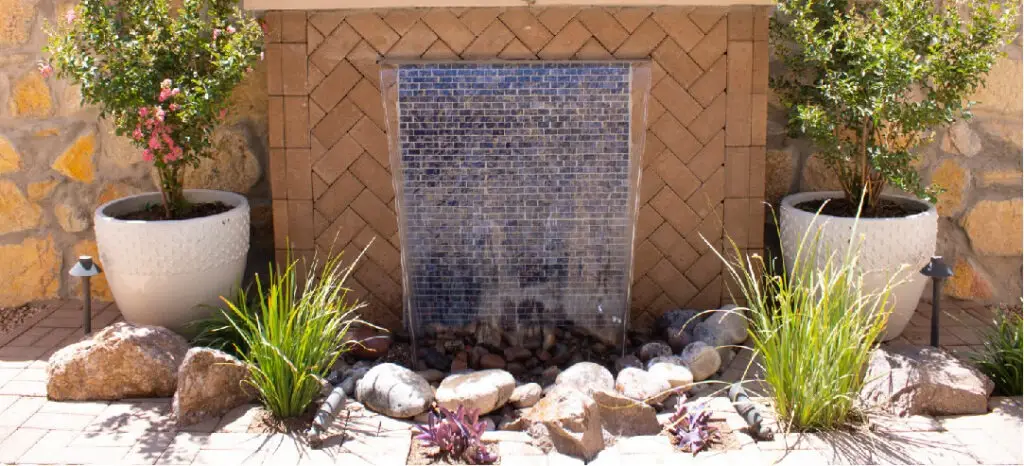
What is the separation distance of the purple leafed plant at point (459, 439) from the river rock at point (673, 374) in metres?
0.77

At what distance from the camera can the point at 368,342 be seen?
4168 mm

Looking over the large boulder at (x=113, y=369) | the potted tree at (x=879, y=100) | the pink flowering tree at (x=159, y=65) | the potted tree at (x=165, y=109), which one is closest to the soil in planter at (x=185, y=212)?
the potted tree at (x=165, y=109)

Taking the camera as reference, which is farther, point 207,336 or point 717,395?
point 207,336

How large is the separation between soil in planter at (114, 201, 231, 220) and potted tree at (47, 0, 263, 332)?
72 millimetres

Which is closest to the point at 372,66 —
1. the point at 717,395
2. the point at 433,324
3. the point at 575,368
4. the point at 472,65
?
the point at 472,65

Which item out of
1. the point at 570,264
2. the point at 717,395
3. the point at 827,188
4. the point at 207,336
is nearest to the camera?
the point at 717,395

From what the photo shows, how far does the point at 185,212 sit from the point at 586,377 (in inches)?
70.1

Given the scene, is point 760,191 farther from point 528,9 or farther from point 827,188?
point 528,9

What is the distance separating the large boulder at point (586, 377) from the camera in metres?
3.65

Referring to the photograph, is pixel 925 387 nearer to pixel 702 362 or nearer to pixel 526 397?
pixel 702 362

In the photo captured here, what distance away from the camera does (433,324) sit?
4320 millimetres

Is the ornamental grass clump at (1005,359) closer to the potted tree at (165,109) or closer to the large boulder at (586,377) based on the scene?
the large boulder at (586,377)

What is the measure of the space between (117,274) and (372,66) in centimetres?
128

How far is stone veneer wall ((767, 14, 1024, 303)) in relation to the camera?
4.54m
